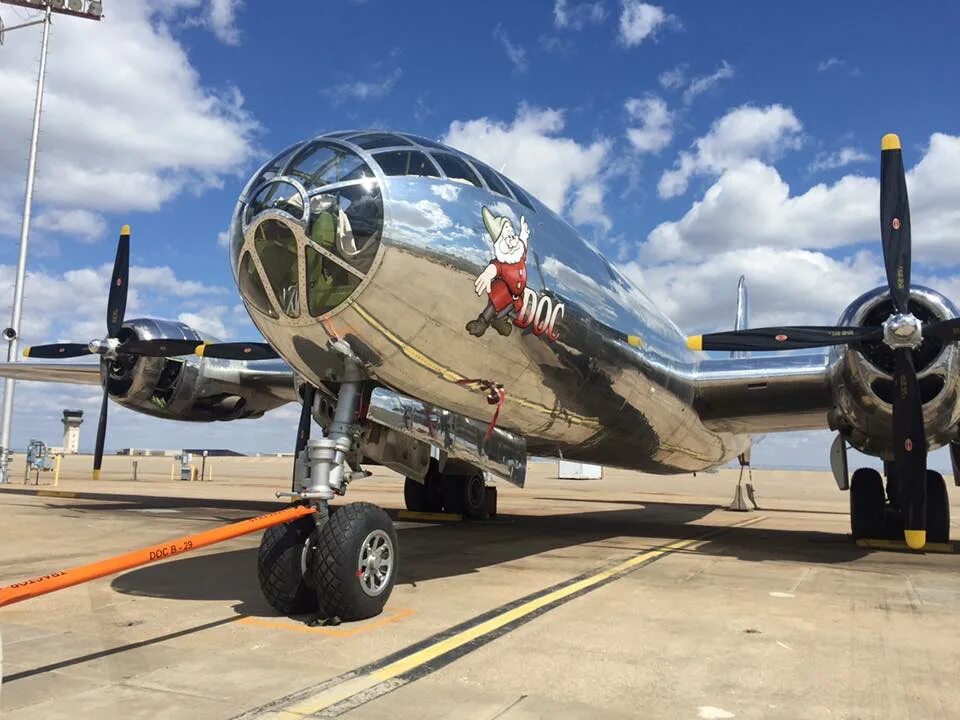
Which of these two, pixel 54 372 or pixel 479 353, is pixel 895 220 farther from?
pixel 54 372

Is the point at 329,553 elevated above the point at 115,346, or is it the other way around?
the point at 115,346

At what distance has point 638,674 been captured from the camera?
463 cm

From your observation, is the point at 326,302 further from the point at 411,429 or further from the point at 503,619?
the point at 503,619

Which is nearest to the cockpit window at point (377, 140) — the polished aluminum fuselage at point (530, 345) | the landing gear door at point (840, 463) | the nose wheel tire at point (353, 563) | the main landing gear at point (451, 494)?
the polished aluminum fuselage at point (530, 345)

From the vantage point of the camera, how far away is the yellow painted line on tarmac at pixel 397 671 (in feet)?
12.6

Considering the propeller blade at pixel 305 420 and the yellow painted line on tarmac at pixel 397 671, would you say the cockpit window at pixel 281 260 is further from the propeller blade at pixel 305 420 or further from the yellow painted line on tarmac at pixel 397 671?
the yellow painted line on tarmac at pixel 397 671

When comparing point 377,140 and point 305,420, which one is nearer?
point 377,140

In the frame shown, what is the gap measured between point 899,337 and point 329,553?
7929mm

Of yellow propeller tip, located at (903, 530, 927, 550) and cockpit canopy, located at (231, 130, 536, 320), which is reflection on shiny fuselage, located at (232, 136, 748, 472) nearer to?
cockpit canopy, located at (231, 130, 536, 320)

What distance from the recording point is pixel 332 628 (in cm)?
568

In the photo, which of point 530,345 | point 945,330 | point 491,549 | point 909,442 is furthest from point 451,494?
point 945,330

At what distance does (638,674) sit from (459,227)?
13.2 ft

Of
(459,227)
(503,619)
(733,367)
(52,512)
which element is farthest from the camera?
(52,512)

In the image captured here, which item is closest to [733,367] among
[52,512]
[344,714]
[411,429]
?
[411,429]
